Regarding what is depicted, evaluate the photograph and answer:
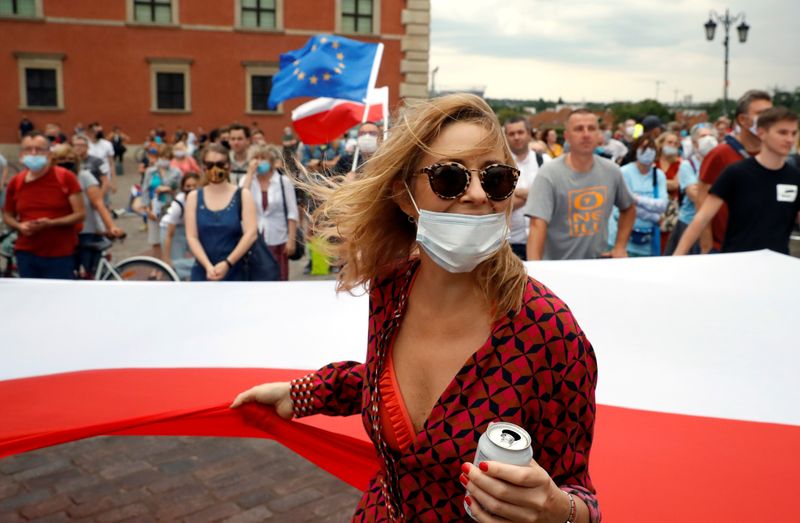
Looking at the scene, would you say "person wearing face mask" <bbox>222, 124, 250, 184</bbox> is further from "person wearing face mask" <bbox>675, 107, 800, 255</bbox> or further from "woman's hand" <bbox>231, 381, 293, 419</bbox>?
"woman's hand" <bbox>231, 381, 293, 419</bbox>

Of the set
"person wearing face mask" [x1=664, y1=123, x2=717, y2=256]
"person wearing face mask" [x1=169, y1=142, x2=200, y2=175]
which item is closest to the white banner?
"person wearing face mask" [x1=664, y1=123, x2=717, y2=256]

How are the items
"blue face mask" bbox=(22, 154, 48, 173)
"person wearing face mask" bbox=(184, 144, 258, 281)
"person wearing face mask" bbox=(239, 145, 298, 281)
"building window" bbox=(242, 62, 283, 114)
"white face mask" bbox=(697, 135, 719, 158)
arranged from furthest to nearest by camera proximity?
"building window" bbox=(242, 62, 283, 114) < "white face mask" bbox=(697, 135, 719, 158) < "person wearing face mask" bbox=(239, 145, 298, 281) < "blue face mask" bbox=(22, 154, 48, 173) < "person wearing face mask" bbox=(184, 144, 258, 281)

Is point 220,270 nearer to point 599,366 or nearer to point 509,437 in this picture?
point 599,366

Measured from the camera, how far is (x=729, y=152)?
6.33m

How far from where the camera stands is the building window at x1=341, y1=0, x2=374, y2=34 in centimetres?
3878

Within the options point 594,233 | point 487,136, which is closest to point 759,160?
point 594,233

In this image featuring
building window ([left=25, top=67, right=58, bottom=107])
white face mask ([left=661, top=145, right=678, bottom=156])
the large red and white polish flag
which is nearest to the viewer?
the large red and white polish flag

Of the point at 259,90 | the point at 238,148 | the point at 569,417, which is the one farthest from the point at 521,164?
the point at 259,90

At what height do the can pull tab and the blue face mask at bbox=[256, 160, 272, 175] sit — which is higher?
the blue face mask at bbox=[256, 160, 272, 175]

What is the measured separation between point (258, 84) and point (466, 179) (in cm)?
3895

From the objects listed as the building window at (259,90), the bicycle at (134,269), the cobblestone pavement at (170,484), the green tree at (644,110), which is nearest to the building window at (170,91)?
the building window at (259,90)

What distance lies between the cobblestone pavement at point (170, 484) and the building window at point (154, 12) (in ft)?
119

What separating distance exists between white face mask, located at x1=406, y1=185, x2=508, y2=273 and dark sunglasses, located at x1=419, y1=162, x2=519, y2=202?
56 mm

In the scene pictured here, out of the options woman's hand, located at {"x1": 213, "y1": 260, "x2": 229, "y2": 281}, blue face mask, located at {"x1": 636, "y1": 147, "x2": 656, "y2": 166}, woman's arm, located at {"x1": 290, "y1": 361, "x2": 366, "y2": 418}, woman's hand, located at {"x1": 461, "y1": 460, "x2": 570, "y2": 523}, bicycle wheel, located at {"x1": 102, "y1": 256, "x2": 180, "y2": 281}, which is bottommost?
bicycle wheel, located at {"x1": 102, "y1": 256, "x2": 180, "y2": 281}
